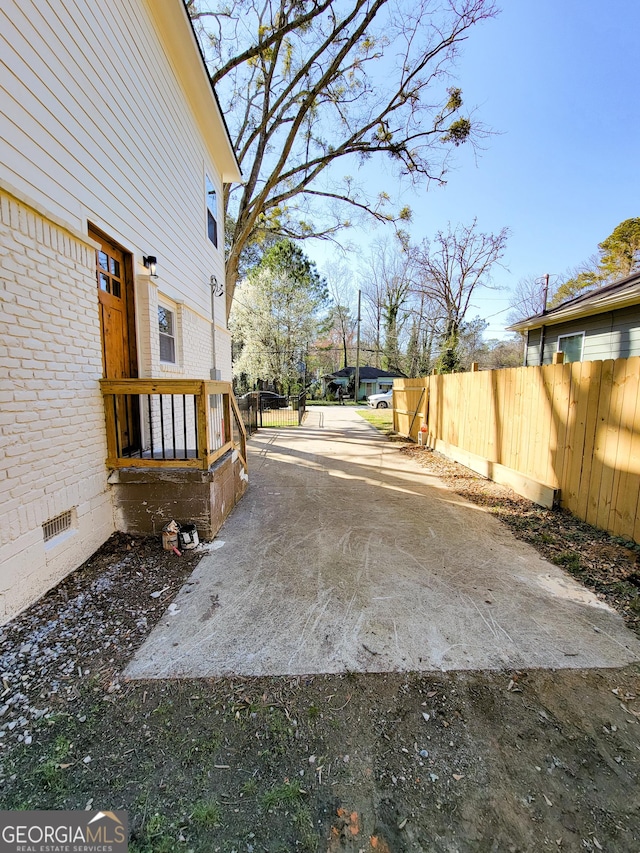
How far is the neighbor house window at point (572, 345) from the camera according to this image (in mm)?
8794

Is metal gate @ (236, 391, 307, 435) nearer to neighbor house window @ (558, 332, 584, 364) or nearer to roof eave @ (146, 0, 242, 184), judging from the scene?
roof eave @ (146, 0, 242, 184)

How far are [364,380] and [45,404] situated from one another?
3206cm

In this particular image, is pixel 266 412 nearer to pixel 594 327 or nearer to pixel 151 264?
pixel 594 327

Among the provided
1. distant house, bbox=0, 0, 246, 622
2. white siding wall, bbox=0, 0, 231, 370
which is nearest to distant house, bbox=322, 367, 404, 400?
white siding wall, bbox=0, 0, 231, 370

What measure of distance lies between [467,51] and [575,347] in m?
8.01

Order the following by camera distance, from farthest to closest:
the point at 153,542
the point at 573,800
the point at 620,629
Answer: the point at 153,542 < the point at 620,629 < the point at 573,800

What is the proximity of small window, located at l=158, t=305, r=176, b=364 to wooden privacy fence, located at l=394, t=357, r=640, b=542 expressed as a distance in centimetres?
511

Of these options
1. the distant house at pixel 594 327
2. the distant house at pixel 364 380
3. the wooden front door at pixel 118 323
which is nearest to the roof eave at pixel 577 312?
the distant house at pixel 594 327

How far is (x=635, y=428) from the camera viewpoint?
3.29 metres

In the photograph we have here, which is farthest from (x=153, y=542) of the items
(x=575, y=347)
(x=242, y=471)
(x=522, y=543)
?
(x=575, y=347)

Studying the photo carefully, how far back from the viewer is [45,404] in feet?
8.89

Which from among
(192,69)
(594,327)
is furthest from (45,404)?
(594,327)

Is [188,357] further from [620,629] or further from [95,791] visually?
[620,629]

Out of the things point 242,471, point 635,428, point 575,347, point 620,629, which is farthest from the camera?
point 575,347
